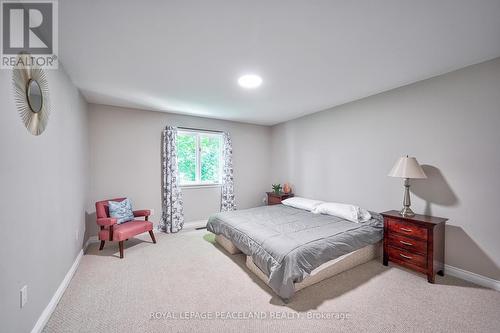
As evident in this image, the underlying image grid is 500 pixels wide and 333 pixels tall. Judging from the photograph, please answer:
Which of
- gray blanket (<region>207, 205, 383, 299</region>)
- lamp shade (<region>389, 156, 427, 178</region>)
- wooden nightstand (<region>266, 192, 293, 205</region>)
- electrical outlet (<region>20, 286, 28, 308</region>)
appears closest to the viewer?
electrical outlet (<region>20, 286, 28, 308</region>)

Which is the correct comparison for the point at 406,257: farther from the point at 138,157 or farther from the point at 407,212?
the point at 138,157

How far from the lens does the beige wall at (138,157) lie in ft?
11.6

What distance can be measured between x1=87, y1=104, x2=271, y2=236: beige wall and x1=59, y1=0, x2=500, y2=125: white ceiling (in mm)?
740

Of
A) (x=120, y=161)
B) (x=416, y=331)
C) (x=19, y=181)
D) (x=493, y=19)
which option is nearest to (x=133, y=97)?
(x=120, y=161)

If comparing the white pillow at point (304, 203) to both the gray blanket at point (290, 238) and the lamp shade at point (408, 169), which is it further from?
the lamp shade at point (408, 169)

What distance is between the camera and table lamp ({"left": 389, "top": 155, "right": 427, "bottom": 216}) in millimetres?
2463

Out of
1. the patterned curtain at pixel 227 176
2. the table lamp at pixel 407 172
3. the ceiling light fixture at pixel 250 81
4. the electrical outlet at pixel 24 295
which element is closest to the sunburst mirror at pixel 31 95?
the electrical outlet at pixel 24 295

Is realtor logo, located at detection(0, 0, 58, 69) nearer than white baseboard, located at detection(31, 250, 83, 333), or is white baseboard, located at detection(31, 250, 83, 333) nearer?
realtor logo, located at detection(0, 0, 58, 69)

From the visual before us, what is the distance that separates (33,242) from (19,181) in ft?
1.63

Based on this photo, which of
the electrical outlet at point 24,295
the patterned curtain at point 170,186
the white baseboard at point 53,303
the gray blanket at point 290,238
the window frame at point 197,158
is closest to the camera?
the electrical outlet at point 24,295

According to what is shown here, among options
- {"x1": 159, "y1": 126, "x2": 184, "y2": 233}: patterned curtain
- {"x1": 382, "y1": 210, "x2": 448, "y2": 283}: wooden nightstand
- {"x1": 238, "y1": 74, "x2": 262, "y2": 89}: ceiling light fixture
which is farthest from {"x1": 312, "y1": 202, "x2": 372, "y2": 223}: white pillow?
{"x1": 159, "y1": 126, "x2": 184, "y2": 233}: patterned curtain

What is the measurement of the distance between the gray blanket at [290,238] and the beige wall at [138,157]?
1.22 metres

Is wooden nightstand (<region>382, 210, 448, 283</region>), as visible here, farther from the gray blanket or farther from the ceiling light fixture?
the ceiling light fixture

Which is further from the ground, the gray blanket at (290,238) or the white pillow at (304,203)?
the white pillow at (304,203)
